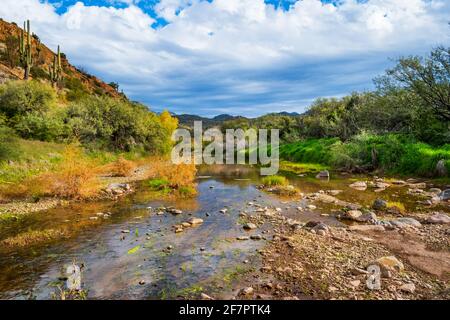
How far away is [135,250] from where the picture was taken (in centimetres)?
1055

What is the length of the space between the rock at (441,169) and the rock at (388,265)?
18.8 meters

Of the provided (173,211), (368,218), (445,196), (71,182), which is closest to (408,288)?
(368,218)

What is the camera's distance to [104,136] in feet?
132

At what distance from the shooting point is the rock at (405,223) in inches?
493

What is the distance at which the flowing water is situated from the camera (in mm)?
7996

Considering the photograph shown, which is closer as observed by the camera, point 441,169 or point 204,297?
point 204,297

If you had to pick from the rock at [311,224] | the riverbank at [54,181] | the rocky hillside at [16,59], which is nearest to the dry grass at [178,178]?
the riverbank at [54,181]

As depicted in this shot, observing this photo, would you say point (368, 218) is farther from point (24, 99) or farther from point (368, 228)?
point (24, 99)

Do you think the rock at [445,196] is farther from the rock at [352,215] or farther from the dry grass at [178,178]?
the dry grass at [178,178]

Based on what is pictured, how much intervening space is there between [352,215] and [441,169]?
48.3 ft

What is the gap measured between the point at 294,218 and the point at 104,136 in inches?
1265

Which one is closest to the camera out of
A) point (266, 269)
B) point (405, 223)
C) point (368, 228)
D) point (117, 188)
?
point (266, 269)
